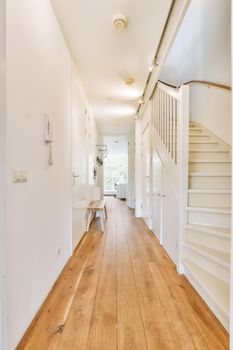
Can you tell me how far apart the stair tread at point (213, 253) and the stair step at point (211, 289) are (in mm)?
161

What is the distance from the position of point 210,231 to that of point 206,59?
311 centimetres

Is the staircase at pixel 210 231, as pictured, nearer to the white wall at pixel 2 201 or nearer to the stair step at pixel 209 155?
the stair step at pixel 209 155

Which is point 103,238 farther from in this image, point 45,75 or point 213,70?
point 213,70

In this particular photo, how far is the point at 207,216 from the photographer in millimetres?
2340

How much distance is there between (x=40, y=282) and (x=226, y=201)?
216 centimetres

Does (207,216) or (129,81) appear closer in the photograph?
(207,216)

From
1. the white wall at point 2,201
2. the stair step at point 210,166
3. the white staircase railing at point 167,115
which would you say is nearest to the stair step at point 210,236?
the white staircase railing at point 167,115

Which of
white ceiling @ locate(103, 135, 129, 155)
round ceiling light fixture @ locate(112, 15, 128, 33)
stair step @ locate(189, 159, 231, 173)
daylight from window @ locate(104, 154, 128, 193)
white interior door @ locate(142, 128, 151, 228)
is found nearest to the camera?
round ceiling light fixture @ locate(112, 15, 128, 33)

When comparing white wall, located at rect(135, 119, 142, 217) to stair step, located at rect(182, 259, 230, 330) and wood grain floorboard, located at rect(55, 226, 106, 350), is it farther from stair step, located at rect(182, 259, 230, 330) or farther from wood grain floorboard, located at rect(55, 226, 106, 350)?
stair step, located at rect(182, 259, 230, 330)

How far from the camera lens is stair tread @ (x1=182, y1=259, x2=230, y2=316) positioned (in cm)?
155

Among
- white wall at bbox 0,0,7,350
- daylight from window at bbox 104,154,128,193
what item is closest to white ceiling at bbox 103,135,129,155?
daylight from window at bbox 104,154,128,193

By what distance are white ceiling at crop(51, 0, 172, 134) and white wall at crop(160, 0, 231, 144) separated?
637mm

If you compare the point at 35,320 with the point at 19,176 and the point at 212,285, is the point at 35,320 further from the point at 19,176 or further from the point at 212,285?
the point at 212,285

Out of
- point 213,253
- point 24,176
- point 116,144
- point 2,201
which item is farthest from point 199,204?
point 116,144
